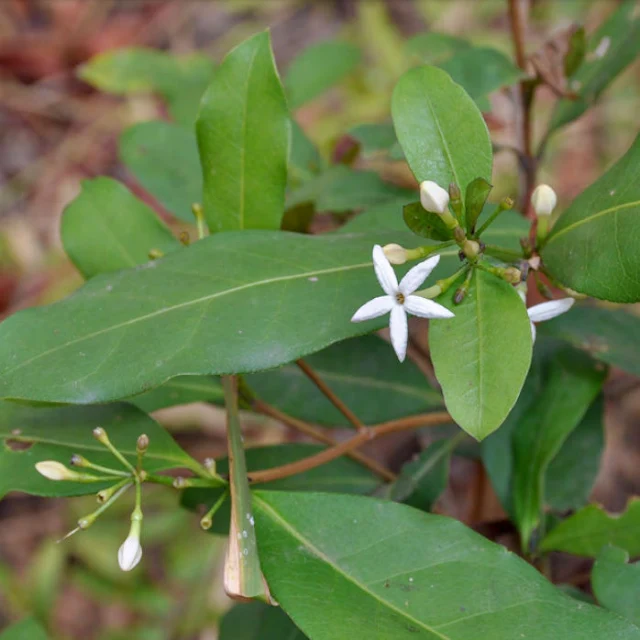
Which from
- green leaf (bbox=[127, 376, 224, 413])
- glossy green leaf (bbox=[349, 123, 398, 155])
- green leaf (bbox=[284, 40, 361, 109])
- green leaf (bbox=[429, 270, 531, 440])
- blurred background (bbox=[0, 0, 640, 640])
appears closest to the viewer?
green leaf (bbox=[429, 270, 531, 440])

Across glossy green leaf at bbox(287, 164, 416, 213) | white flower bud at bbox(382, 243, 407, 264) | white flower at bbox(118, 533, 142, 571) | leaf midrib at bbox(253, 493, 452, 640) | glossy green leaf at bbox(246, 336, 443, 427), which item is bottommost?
glossy green leaf at bbox(246, 336, 443, 427)

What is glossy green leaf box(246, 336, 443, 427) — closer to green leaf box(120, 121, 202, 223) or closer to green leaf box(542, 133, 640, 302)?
green leaf box(120, 121, 202, 223)

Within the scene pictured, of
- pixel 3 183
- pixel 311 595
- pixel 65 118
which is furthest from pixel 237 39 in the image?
pixel 311 595

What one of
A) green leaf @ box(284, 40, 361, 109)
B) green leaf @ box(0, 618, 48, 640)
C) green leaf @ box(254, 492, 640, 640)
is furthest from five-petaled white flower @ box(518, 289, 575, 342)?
green leaf @ box(284, 40, 361, 109)

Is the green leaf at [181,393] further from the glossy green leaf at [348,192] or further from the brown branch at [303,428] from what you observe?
the glossy green leaf at [348,192]

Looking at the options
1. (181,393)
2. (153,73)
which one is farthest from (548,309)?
(153,73)

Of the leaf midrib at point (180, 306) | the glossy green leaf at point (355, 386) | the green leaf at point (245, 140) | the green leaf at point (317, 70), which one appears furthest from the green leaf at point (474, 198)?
the green leaf at point (317, 70)

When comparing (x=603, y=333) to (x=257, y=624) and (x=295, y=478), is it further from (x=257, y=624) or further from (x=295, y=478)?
(x=257, y=624)
